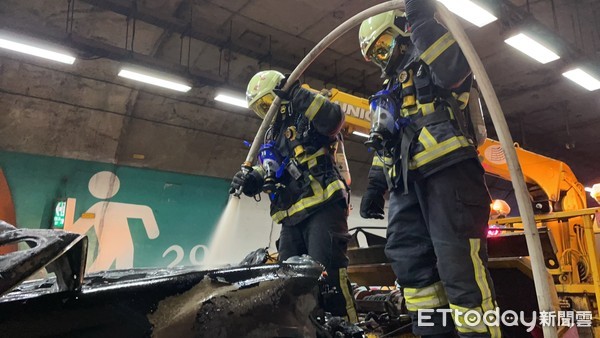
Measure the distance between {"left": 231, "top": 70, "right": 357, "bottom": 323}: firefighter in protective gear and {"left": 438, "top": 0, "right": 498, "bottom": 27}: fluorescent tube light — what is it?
10.8ft

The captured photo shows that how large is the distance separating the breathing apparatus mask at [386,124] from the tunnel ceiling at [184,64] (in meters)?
4.66

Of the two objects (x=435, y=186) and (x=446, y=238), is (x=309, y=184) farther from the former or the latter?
(x=446, y=238)

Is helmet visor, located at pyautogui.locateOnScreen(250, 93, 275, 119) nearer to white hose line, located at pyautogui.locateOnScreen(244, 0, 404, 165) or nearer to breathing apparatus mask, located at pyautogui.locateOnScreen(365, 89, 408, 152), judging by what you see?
white hose line, located at pyautogui.locateOnScreen(244, 0, 404, 165)

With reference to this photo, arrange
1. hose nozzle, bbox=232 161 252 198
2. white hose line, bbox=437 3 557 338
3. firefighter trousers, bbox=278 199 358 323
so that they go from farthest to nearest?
1. hose nozzle, bbox=232 161 252 198
2. firefighter trousers, bbox=278 199 358 323
3. white hose line, bbox=437 3 557 338

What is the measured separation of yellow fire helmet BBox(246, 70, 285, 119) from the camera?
3.77m

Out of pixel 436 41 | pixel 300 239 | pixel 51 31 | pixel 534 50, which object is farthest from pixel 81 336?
pixel 534 50

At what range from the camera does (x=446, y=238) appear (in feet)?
6.13

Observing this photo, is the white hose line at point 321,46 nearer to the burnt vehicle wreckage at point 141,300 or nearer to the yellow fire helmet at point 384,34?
the yellow fire helmet at point 384,34

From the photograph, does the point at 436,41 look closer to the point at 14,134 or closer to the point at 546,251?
the point at 546,251

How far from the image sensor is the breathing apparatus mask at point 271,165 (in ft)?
10.5

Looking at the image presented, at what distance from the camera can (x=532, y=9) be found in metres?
7.60

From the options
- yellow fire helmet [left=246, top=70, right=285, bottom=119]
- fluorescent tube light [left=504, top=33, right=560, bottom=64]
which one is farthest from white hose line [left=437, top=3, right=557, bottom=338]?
fluorescent tube light [left=504, top=33, right=560, bottom=64]

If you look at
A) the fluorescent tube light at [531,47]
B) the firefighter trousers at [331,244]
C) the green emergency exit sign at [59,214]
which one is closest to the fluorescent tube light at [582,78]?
the fluorescent tube light at [531,47]

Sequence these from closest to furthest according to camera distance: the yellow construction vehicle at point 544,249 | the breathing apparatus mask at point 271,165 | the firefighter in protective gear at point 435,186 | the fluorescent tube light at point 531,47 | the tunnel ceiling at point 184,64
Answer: the firefighter in protective gear at point 435,186, the yellow construction vehicle at point 544,249, the breathing apparatus mask at point 271,165, the fluorescent tube light at point 531,47, the tunnel ceiling at point 184,64
